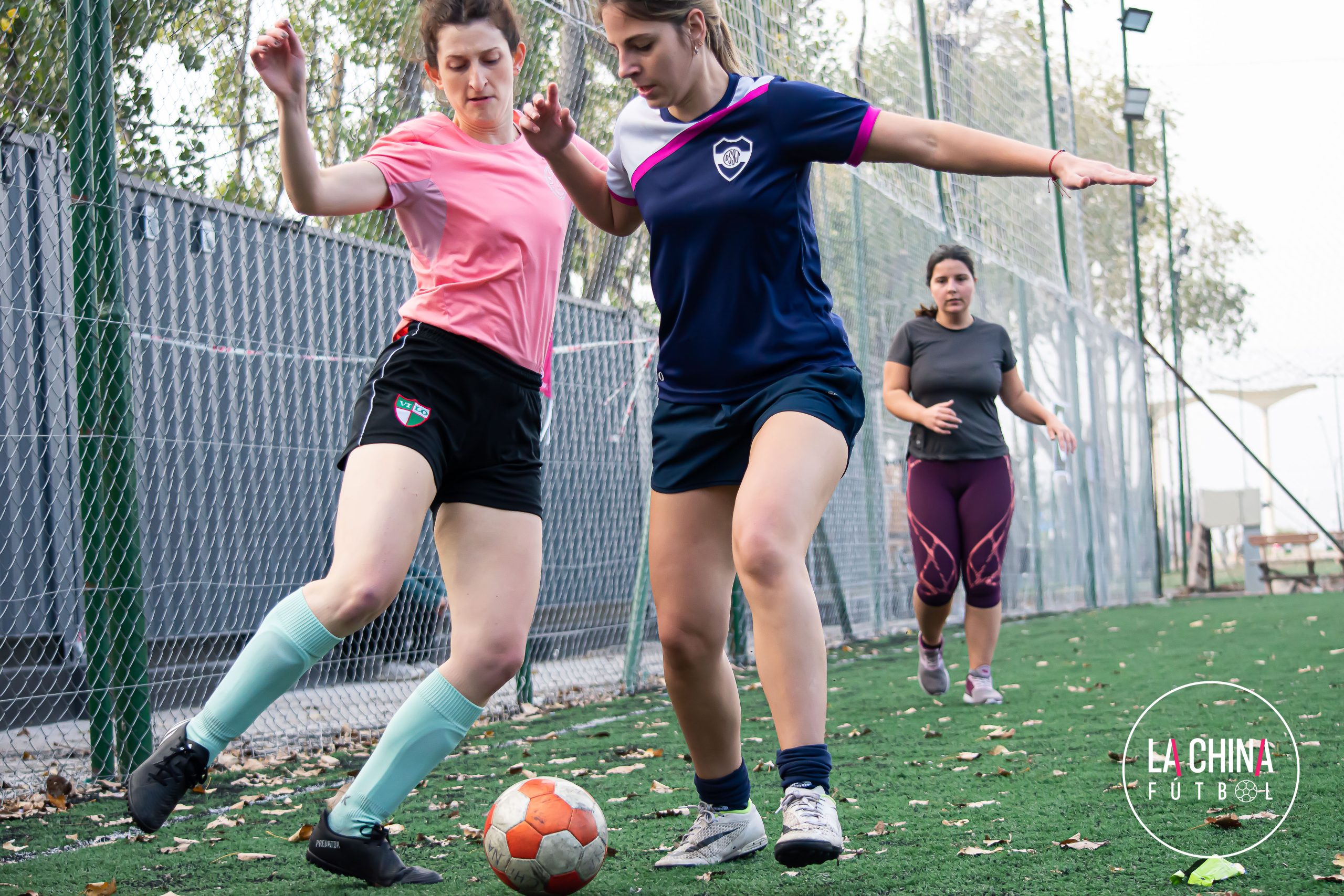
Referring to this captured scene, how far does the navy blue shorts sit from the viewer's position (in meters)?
2.65

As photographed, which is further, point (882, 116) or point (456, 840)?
point (456, 840)

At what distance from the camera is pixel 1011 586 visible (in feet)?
44.9

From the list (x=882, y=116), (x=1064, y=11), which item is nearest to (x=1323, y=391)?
(x=1064, y=11)

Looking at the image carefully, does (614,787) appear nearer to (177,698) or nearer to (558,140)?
(558,140)

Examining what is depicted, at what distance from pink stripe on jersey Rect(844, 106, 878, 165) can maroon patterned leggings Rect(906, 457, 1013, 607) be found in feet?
11.5

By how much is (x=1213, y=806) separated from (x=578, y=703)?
431 centimetres

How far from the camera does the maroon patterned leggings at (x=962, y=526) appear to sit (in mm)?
5926

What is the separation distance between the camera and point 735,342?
2.71m

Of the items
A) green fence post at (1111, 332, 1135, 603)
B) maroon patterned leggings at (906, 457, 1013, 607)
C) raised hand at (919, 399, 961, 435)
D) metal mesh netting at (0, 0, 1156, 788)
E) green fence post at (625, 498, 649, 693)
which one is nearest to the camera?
metal mesh netting at (0, 0, 1156, 788)

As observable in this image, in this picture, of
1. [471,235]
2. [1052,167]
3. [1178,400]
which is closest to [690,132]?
[471,235]

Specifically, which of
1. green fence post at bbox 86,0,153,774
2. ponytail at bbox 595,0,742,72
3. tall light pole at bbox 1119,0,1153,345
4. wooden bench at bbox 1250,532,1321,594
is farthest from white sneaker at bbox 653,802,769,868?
wooden bench at bbox 1250,532,1321,594

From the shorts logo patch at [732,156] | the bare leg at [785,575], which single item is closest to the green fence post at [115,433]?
the shorts logo patch at [732,156]

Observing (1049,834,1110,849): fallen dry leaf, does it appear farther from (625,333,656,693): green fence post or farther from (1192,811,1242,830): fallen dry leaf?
(625,333,656,693): green fence post

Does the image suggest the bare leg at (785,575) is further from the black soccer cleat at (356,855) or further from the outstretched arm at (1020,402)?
the outstretched arm at (1020,402)
